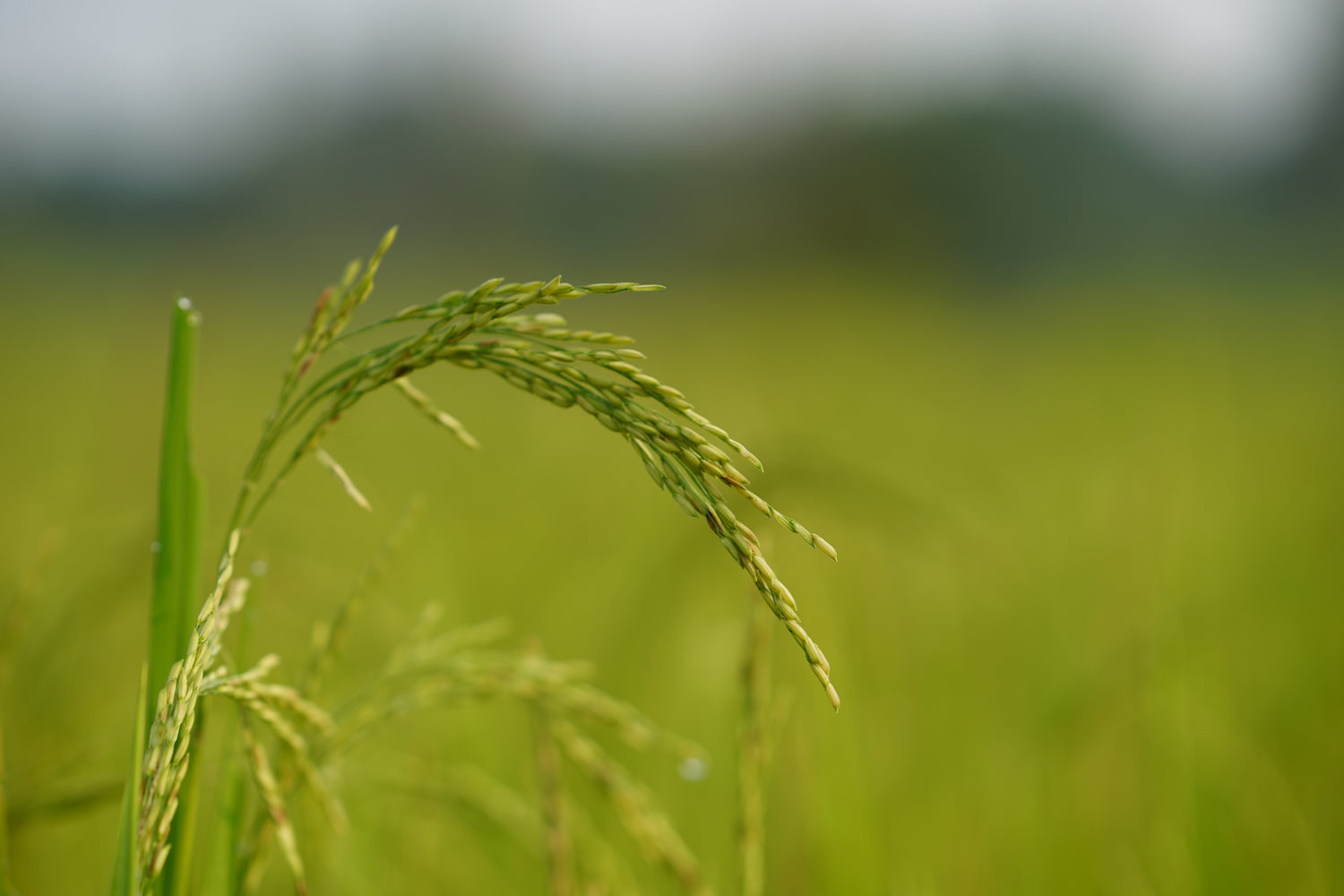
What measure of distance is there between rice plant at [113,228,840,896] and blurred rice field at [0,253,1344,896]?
0.31 ft

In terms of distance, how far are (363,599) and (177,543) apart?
0.13 m

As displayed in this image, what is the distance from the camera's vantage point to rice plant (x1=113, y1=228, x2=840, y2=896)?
1.25ft

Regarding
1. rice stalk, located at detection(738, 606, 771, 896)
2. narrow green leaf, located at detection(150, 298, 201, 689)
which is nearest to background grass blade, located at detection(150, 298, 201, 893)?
narrow green leaf, located at detection(150, 298, 201, 689)

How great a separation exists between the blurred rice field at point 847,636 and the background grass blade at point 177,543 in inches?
3.3

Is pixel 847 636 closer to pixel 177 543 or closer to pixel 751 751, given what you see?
pixel 751 751

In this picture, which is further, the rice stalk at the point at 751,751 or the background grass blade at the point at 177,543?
the rice stalk at the point at 751,751

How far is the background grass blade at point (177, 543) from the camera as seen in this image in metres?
0.47

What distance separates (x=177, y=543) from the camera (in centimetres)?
48

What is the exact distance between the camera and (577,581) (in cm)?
235

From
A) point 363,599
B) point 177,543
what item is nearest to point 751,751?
point 363,599

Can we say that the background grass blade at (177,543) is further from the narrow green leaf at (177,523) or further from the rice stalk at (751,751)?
the rice stalk at (751,751)

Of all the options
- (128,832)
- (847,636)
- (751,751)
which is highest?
(847,636)

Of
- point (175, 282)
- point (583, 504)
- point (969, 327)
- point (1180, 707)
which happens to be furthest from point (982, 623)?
point (175, 282)

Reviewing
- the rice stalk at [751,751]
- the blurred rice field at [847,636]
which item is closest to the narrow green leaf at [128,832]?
the blurred rice field at [847,636]
